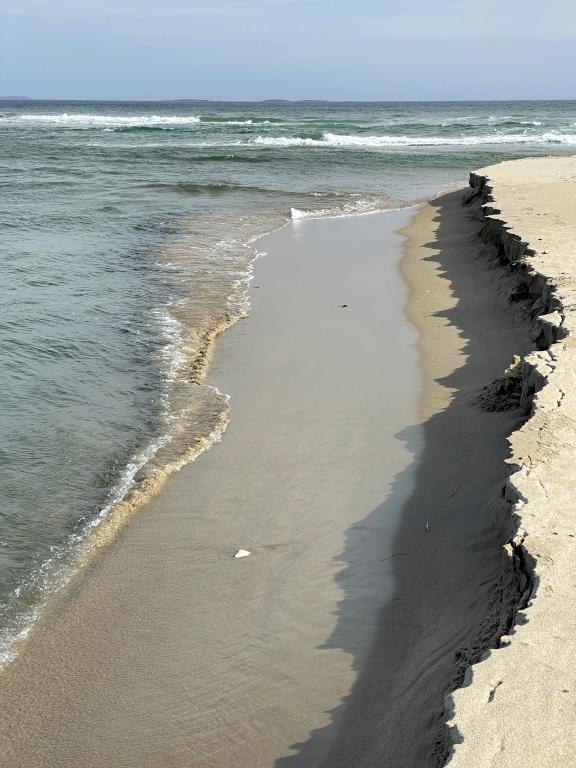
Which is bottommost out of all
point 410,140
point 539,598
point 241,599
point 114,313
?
point 241,599

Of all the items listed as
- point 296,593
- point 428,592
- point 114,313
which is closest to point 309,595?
point 296,593

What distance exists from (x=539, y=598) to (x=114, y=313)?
22.9ft

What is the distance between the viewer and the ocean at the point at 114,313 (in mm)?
5332

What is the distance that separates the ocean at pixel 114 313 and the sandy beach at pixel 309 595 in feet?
0.99

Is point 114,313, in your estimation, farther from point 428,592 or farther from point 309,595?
point 428,592

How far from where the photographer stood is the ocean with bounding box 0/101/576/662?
5332 mm

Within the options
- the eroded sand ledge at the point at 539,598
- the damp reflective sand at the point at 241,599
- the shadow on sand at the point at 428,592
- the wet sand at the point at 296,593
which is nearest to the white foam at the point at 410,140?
the wet sand at the point at 296,593

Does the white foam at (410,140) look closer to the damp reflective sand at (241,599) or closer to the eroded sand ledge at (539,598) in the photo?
the eroded sand ledge at (539,598)

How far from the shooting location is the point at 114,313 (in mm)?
9523

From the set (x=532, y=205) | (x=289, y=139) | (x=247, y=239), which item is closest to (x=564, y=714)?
(x=532, y=205)

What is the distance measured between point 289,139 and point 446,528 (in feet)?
125

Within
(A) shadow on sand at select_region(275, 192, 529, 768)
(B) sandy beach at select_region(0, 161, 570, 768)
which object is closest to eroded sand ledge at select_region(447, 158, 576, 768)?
(B) sandy beach at select_region(0, 161, 570, 768)

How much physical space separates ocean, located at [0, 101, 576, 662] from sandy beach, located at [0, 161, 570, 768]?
0.30 meters

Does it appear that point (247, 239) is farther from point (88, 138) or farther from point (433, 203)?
point (88, 138)
